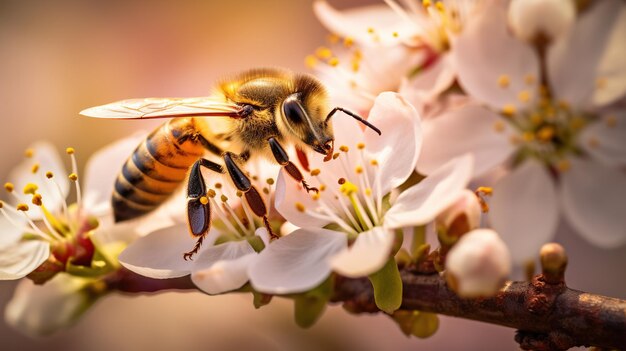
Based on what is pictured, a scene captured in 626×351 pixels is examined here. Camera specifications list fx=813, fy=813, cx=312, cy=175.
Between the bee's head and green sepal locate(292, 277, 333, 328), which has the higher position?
the bee's head

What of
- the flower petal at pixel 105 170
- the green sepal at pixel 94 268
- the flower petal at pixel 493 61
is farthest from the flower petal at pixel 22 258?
the flower petal at pixel 493 61

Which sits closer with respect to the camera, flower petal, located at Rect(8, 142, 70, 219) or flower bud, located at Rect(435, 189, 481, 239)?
flower bud, located at Rect(435, 189, 481, 239)

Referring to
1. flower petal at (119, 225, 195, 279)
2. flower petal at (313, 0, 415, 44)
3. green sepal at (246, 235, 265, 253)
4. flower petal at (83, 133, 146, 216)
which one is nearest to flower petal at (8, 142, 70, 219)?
flower petal at (83, 133, 146, 216)

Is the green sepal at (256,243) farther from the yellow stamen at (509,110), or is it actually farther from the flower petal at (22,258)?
the yellow stamen at (509,110)

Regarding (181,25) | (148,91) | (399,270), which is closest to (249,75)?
(399,270)

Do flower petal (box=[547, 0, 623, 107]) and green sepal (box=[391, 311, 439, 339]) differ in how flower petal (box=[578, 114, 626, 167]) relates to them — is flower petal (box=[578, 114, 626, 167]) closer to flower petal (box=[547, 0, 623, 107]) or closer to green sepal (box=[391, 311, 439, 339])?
flower petal (box=[547, 0, 623, 107])

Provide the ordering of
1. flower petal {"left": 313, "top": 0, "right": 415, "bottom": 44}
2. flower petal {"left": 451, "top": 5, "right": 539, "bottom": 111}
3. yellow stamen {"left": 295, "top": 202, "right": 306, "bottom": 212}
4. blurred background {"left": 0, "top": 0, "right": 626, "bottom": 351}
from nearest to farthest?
yellow stamen {"left": 295, "top": 202, "right": 306, "bottom": 212} → flower petal {"left": 451, "top": 5, "right": 539, "bottom": 111} → flower petal {"left": 313, "top": 0, "right": 415, "bottom": 44} → blurred background {"left": 0, "top": 0, "right": 626, "bottom": 351}

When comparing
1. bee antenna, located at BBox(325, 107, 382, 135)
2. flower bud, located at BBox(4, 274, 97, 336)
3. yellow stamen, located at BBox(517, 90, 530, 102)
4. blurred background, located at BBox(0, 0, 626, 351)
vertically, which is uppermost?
bee antenna, located at BBox(325, 107, 382, 135)
